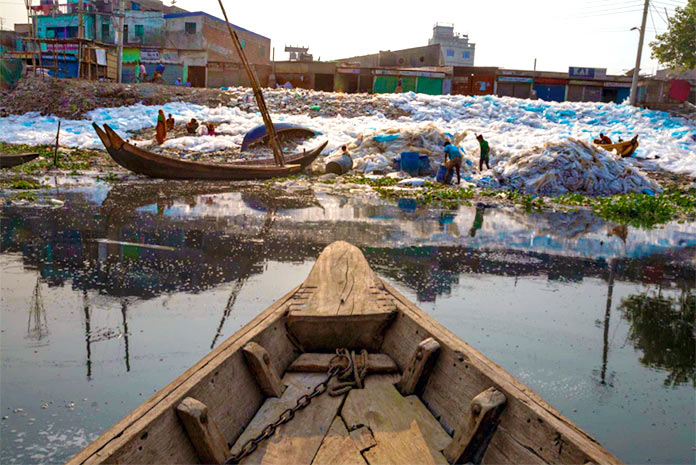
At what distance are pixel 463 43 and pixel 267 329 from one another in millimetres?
64172

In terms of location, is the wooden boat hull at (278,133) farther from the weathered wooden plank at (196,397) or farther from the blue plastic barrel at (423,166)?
the weathered wooden plank at (196,397)

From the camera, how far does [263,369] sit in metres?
3.10

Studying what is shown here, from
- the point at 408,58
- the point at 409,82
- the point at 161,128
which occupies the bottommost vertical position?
the point at 161,128

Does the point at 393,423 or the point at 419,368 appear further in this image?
the point at 419,368

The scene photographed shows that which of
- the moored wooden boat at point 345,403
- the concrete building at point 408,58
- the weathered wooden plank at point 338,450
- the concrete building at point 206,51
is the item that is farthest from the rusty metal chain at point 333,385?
the concrete building at point 408,58

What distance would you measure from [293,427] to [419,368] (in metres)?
0.81

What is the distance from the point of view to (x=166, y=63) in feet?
126

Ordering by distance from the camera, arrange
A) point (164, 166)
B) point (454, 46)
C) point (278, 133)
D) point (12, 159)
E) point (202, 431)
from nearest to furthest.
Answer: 1. point (202, 431)
2. point (164, 166)
3. point (12, 159)
4. point (278, 133)
5. point (454, 46)

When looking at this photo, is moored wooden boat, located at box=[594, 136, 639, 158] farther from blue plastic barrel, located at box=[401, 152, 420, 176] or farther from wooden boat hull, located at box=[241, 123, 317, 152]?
wooden boat hull, located at box=[241, 123, 317, 152]

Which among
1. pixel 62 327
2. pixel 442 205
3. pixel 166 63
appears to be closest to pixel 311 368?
pixel 62 327

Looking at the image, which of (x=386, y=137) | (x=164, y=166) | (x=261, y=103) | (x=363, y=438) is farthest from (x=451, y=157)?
(x=363, y=438)

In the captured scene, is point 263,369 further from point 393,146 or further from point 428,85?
point 428,85

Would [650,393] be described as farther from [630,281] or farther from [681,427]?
[630,281]

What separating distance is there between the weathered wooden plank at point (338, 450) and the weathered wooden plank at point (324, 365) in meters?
0.61
